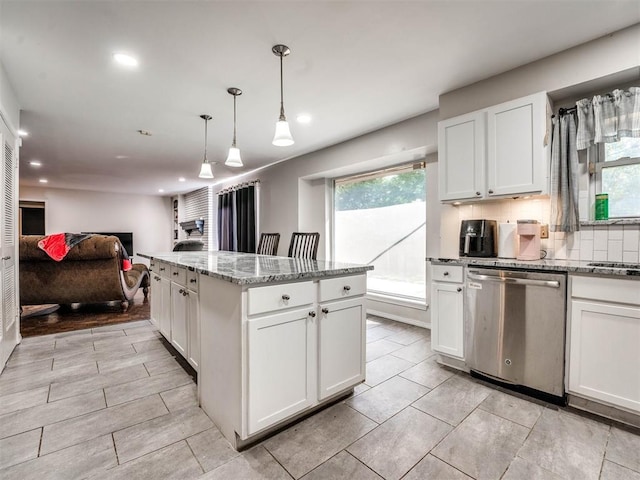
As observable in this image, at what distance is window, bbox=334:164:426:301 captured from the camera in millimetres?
3863

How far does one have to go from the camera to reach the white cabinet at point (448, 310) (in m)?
2.42

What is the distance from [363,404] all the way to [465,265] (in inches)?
50.1

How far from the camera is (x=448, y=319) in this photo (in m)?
2.49

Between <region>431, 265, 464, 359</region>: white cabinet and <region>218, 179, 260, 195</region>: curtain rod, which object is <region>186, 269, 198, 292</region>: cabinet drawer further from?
<region>218, 179, 260, 195</region>: curtain rod

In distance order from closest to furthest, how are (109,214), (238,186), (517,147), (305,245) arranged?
(517,147) < (305,245) < (238,186) < (109,214)

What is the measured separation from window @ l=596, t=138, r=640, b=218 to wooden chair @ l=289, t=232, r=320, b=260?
8.26 ft

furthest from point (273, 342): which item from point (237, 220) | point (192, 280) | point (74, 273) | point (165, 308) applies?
point (237, 220)

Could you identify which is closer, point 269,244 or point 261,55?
point 261,55

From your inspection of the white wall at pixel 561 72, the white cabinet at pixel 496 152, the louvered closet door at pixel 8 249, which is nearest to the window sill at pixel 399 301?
the white cabinet at pixel 496 152

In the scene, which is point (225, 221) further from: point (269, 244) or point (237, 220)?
point (269, 244)

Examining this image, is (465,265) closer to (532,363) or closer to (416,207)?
(532,363)

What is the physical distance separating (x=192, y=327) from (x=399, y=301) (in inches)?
101

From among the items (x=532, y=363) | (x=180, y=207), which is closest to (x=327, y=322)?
(x=532, y=363)

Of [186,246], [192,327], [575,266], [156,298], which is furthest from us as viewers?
[186,246]
